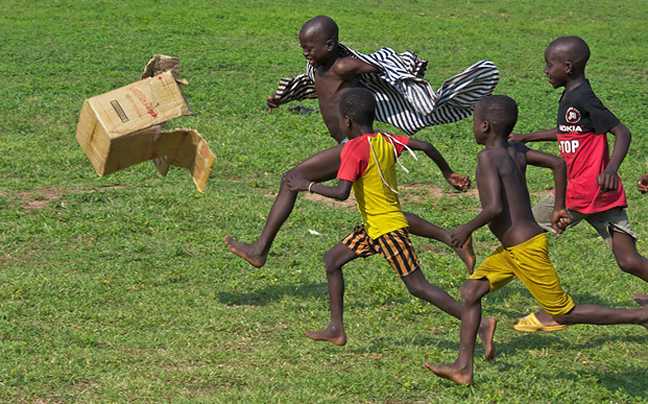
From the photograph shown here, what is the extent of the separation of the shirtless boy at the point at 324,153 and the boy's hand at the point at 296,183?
10 centimetres

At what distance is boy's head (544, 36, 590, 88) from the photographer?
18.7 feet

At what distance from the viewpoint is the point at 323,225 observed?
825cm

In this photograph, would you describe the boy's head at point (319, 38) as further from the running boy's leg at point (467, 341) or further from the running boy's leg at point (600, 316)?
the running boy's leg at point (600, 316)

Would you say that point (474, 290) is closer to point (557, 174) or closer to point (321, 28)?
point (557, 174)

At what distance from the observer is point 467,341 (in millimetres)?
4941

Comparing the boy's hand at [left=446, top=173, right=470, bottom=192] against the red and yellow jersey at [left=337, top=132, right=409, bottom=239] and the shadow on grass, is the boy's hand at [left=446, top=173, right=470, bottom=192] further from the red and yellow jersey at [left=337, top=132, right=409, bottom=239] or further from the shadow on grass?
the shadow on grass

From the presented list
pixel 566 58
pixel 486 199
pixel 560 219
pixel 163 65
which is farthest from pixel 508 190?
pixel 163 65

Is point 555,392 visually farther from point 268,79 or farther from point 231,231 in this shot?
point 268,79

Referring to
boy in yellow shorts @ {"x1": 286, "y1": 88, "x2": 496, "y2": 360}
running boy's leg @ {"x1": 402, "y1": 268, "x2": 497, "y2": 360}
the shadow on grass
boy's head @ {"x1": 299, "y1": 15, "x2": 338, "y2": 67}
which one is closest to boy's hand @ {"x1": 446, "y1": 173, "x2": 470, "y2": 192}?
boy in yellow shorts @ {"x1": 286, "y1": 88, "x2": 496, "y2": 360}

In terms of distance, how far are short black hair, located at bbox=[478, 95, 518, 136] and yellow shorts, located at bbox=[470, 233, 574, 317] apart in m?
0.66

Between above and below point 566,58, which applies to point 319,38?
below

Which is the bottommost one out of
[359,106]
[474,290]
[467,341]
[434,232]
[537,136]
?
[467,341]

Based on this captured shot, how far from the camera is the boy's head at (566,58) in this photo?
569cm

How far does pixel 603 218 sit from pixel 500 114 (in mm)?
1362
